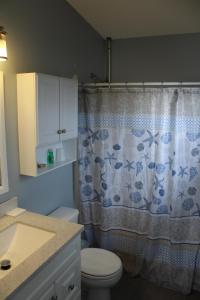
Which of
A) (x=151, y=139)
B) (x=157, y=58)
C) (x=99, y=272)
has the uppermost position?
(x=157, y=58)

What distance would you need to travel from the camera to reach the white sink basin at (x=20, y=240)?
1.67 metres

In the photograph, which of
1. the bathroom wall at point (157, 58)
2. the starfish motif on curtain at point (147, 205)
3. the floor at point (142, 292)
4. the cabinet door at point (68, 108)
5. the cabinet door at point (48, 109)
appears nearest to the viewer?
the cabinet door at point (48, 109)

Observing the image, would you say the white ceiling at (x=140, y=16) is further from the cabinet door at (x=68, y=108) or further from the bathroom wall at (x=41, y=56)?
the cabinet door at (x=68, y=108)

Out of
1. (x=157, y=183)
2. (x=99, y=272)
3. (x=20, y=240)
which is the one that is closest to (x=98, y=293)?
(x=99, y=272)

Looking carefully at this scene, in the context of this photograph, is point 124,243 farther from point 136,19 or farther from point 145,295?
point 136,19

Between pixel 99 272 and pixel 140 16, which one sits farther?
pixel 140 16

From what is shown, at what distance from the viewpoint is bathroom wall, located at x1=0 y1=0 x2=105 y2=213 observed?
1.85 meters

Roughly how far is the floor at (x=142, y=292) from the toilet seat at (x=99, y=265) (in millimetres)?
440

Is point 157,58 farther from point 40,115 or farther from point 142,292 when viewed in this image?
point 142,292

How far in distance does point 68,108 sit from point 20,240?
1.08 m

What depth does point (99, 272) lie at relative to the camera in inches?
79.7

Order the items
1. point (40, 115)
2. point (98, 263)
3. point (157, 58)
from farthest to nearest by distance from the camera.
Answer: point (157, 58), point (98, 263), point (40, 115)

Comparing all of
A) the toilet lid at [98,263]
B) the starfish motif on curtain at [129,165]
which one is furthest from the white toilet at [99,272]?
the starfish motif on curtain at [129,165]

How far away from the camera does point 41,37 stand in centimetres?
210
